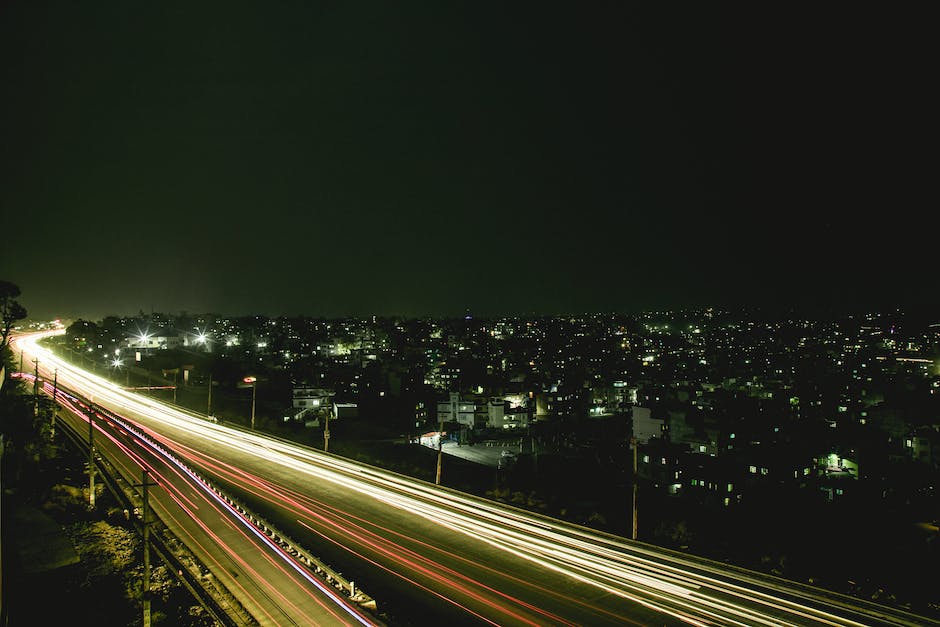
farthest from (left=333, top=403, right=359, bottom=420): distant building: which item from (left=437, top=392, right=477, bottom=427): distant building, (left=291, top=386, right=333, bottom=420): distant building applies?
(left=437, top=392, right=477, bottom=427): distant building

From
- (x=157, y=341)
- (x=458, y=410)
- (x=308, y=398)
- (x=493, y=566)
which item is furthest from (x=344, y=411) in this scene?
(x=157, y=341)

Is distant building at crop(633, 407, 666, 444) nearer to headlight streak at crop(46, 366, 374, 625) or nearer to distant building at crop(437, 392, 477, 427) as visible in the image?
distant building at crop(437, 392, 477, 427)

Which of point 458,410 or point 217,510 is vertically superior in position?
point 217,510

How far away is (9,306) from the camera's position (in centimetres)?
3027

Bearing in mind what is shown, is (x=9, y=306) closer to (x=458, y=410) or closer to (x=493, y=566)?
(x=458, y=410)

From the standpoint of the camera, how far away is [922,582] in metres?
14.2

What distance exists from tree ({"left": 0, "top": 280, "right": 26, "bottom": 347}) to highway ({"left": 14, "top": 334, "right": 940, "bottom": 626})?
2216cm

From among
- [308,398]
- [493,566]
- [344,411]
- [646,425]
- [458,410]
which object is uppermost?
[493,566]

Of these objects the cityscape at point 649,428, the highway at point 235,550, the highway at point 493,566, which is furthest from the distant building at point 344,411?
the highway at point 493,566

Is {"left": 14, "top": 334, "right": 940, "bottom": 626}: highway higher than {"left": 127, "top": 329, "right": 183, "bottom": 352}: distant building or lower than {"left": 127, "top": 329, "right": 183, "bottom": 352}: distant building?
lower

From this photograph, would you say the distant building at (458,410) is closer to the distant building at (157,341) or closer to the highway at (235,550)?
the highway at (235,550)

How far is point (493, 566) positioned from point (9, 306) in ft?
108

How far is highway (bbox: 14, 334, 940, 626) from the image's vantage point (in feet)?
28.1

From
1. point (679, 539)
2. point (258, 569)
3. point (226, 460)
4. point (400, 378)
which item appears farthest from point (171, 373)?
point (679, 539)
